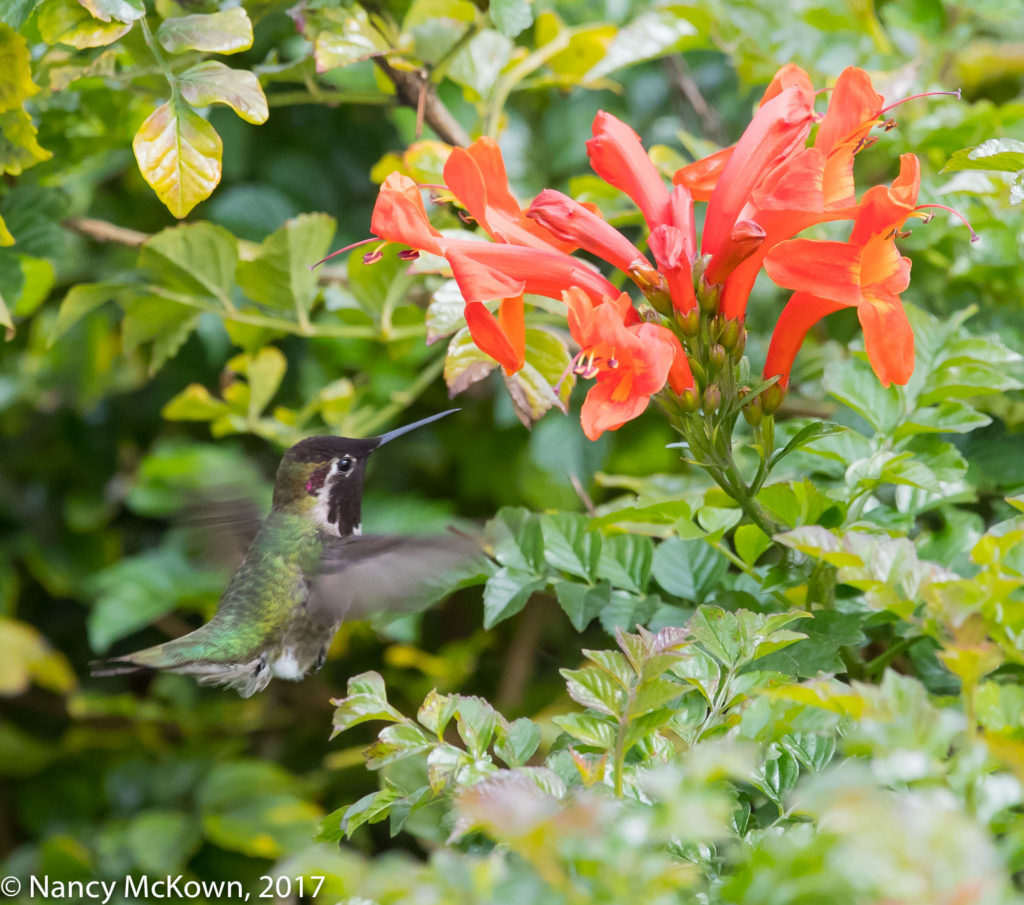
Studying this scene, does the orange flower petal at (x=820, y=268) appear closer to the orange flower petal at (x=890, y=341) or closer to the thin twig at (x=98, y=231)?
the orange flower petal at (x=890, y=341)

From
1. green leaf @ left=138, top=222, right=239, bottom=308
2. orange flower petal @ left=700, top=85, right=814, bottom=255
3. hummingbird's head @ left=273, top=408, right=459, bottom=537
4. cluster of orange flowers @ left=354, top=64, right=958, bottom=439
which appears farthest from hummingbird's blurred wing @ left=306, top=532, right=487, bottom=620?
green leaf @ left=138, top=222, right=239, bottom=308

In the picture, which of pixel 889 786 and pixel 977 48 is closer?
pixel 889 786

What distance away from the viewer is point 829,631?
41.8 inches

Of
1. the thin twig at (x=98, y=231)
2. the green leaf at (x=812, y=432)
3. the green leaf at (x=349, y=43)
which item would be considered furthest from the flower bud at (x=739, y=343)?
the thin twig at (x=98, y=231)

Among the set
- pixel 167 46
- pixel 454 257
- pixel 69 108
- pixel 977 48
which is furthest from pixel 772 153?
pixel 977 48

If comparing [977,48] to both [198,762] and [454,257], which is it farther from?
[198,762]

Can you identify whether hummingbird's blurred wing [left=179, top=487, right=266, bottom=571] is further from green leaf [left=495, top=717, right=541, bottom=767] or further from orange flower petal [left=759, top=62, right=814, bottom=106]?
orange flower petal [left=759, top=62, right=814, bottom=106]

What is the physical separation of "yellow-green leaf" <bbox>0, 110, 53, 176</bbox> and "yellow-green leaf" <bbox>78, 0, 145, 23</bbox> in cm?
26

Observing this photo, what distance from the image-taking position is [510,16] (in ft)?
4.35

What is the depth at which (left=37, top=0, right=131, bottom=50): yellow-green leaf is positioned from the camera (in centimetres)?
120

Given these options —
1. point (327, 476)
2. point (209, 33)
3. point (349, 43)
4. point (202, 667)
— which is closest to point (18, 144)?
point (209, 33)

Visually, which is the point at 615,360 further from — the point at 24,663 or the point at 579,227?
the point at 24,663

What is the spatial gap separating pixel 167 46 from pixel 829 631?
106 cm

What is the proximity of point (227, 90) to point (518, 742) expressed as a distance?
2.76ft
